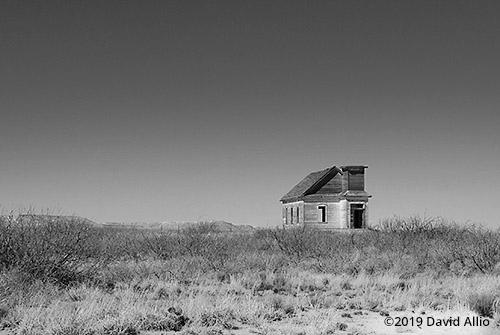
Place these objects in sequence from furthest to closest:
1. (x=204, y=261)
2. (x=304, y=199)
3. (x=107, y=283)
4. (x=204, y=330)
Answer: (x=304, y=199), (x=204, y=261), (x=107, y=283), (x=204, y=330)

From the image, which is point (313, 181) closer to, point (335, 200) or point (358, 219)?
point (335, 200)

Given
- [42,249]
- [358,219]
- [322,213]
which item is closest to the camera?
[42,249]

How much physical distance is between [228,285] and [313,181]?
20605mm

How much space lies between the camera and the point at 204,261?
17641 mm

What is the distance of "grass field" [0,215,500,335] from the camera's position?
885cm

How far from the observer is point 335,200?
32062 millimetres

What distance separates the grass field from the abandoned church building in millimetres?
8295

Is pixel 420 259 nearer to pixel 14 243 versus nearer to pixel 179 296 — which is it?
pixel 179 296

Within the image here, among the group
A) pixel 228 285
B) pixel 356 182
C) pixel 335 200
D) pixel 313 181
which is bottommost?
pixel 228 285

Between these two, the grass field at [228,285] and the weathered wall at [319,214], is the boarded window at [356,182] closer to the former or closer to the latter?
the weathered wall at [319,214]

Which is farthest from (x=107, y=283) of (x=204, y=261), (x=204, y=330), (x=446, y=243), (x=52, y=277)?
(x=446, y=243)

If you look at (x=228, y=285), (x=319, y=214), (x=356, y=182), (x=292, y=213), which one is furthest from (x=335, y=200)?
(x=228, y=285)

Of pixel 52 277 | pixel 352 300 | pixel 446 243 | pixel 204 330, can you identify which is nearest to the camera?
pixel 204 330

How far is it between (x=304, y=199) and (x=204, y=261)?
50.9 feet
